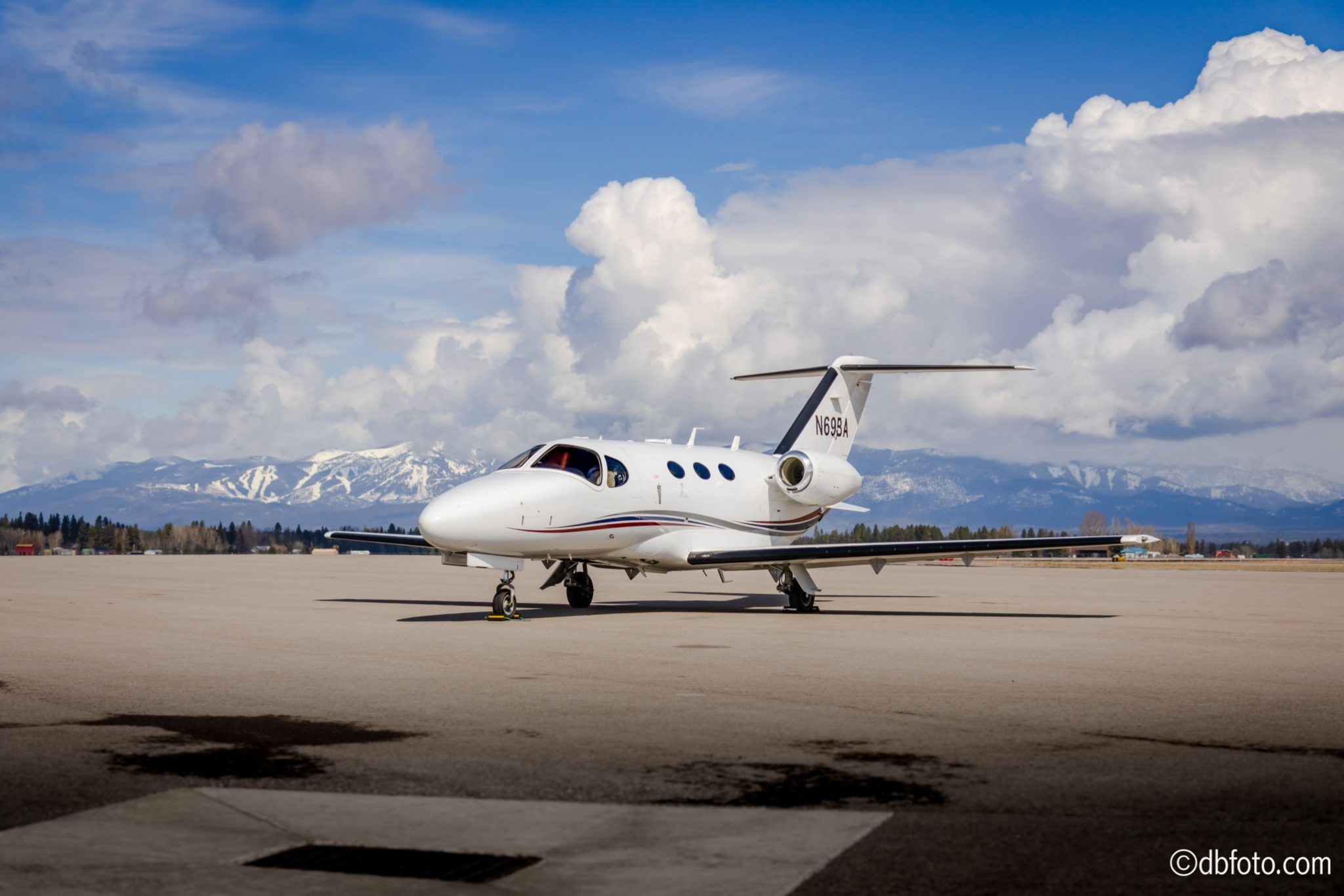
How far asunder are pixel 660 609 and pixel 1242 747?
1845 cm

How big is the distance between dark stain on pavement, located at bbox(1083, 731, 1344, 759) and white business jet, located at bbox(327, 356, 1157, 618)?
9.93 metres

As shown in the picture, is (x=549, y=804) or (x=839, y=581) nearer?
(x=549, y=804)

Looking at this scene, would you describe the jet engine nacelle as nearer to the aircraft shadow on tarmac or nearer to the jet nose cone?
the aircraft shadow on tarmac

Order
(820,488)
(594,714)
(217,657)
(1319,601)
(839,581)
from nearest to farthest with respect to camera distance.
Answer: (594,714)
(217,657)
(820,488)
(1319,601)
(839,581)

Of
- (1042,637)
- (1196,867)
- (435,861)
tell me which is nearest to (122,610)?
(1042,637)

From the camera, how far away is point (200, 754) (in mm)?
8156

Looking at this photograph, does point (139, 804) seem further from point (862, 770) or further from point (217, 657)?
point (217, 657)

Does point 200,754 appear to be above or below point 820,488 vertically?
below

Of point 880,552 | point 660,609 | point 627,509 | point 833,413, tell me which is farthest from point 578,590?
point 833,413

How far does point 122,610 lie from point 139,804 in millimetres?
19879

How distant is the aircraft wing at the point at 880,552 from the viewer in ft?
68.6

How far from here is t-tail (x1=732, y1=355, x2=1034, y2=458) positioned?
1218 inches

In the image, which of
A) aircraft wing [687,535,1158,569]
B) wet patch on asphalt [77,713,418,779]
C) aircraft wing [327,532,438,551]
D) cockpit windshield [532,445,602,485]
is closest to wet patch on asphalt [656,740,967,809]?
wet patch on asphalt [77,713,418,779]

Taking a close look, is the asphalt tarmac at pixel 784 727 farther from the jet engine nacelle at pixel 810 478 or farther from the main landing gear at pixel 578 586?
the jet engine nacelle at pixel 810 478
